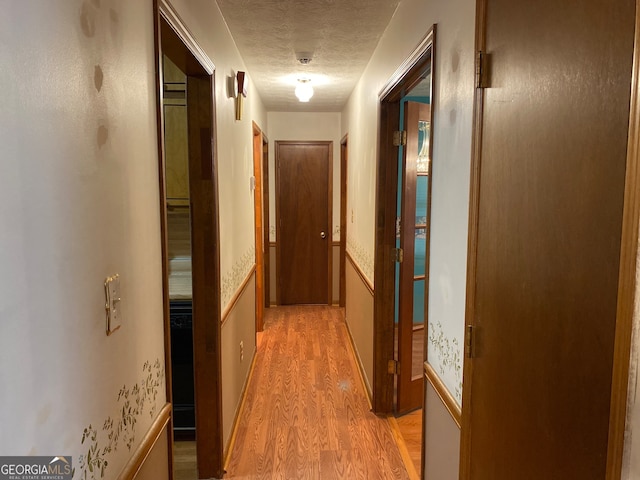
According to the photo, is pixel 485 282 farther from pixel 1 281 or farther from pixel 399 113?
pixel 399 113

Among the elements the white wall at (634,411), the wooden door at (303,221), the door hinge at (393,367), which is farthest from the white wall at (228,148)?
the wooden door at (303,221)

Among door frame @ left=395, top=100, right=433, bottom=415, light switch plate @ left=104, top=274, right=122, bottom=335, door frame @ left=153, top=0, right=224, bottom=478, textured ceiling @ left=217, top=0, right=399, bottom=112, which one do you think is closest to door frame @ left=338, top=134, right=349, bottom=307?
textured ceiling @ left=217, top=0, right=399, bottom=112

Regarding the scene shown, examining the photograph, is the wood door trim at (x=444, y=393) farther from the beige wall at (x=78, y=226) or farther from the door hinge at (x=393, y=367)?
the door hinge at (x=393, y=367)

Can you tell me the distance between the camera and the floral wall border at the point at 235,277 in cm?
250

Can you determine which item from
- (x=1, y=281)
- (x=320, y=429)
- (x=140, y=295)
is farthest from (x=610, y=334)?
(x=320, y=429)

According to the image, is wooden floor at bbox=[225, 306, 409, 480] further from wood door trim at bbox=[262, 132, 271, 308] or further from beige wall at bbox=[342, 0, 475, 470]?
wood door trim at bbox=[262, 132, 271, 308]

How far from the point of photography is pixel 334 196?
561 cm

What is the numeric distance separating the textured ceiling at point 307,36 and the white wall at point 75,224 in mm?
1184

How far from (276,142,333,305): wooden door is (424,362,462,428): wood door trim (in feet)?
12.6

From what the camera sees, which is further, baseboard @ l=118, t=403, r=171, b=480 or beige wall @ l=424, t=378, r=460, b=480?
beige wall @ l=424, t=378, r=460, b=480

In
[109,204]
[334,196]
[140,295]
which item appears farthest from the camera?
[334,196]

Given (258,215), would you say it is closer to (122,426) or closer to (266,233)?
(266,233)

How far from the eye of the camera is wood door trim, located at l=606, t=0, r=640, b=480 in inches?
27.2

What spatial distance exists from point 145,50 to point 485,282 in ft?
3.70
